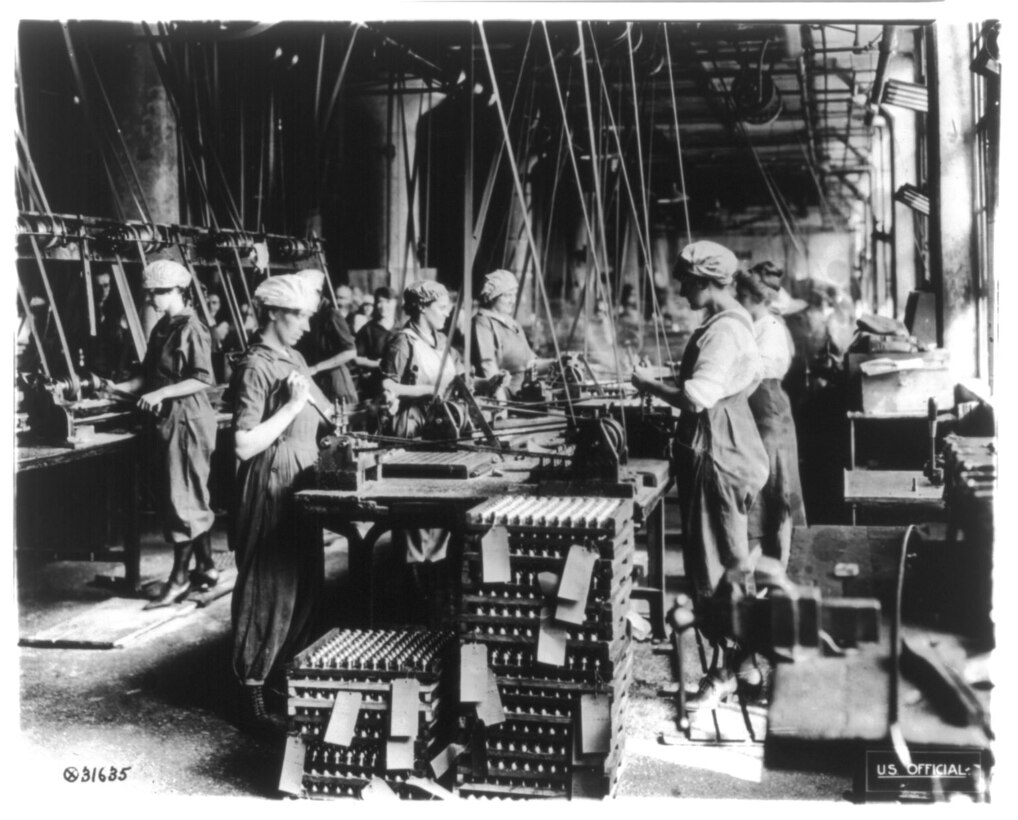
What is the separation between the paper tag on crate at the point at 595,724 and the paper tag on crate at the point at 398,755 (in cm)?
50

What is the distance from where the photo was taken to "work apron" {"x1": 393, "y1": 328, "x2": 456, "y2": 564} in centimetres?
486

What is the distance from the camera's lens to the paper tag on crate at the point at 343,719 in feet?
9.73

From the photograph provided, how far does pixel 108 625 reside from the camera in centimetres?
475

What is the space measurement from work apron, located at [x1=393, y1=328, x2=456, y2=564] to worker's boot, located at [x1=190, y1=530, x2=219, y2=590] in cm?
107

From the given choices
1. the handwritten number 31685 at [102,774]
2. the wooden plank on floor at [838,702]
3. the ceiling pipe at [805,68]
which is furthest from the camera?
the ceiling pipe at [805,68]

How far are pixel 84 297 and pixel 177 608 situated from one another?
240 cm

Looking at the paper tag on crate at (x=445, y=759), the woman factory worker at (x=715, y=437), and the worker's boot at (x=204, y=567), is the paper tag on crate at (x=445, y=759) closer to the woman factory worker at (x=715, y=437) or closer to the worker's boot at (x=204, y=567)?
the woman factory worker at (x=715, y=437)

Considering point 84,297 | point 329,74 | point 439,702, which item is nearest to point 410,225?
point 84,297

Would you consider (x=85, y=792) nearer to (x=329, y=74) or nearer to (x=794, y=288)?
(x=329, y=74)

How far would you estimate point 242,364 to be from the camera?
363 centimetres

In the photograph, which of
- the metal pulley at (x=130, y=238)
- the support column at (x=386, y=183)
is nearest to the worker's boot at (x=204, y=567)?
the metal pulley at (x=130, y=238)

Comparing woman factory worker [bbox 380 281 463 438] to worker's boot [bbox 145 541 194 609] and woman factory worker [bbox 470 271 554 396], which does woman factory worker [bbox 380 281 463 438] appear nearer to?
woman factory worker [bbox 470 271 554 396]

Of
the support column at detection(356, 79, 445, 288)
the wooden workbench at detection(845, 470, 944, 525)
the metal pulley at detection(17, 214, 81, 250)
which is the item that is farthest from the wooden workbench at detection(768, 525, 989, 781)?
the support column at detection(356, 79, 445, 288)

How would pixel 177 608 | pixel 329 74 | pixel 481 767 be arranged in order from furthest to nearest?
pixel 329 74 < pixel 177 608 < pixel 481 767
